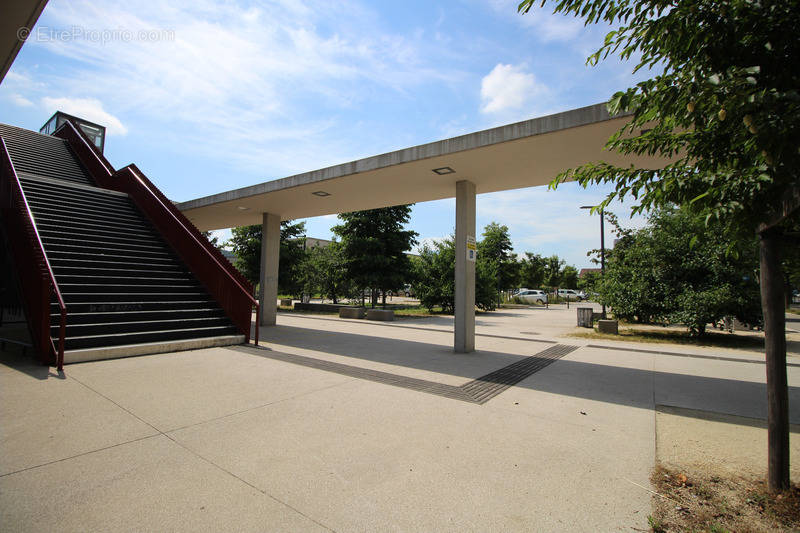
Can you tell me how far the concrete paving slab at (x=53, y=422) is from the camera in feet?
10.6

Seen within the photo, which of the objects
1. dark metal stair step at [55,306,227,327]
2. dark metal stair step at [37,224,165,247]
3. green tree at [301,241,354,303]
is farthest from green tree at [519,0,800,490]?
green tree at [301,241,354,303]

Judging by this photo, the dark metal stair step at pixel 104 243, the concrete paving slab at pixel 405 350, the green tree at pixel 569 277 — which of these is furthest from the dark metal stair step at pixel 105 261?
the green tree at pixel 569 277

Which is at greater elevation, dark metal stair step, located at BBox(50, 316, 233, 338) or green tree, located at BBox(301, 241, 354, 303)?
green tree, located at BBox(301, 241, 354, 303)

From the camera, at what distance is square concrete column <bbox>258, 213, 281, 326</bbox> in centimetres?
1354

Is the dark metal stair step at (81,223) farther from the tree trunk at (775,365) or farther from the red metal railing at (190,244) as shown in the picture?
the tree trunk at (775,365)

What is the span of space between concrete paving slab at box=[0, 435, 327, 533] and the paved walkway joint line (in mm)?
3105

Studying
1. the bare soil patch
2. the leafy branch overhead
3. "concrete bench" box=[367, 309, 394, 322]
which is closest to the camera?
the leafy branch overhead

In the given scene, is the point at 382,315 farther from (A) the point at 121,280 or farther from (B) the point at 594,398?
(B) the point at 594,398

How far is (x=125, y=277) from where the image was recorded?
28.8ft

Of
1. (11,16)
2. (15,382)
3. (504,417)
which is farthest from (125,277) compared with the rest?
(504,417)

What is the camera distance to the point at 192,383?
543cm

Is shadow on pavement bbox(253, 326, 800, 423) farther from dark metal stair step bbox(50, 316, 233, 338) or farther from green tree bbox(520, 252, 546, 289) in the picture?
green tree bbox(520, 252, 546, 289)

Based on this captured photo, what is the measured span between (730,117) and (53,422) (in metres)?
6.24

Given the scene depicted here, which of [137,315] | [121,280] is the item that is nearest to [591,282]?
[137,315]
